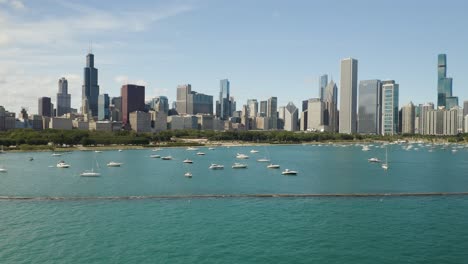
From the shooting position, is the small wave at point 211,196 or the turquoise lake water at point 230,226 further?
the small wave at point 211,196

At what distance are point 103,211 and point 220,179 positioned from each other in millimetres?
42671

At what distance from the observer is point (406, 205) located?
227 ft

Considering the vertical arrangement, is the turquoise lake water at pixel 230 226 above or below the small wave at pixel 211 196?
below

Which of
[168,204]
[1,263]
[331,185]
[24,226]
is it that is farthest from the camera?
[331,185]

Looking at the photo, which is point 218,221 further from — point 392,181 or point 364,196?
point 392,181

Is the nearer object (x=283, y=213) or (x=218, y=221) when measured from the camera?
(x=218, y=221)

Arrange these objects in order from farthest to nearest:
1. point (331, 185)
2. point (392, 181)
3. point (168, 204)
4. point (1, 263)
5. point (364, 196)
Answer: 1. point (392, 181)
2. point (331, 185)
3. point (364, 196)
4. point (168, 204)
5. point (1, 263)

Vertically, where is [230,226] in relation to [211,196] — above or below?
below

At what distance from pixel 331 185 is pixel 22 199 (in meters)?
60.4

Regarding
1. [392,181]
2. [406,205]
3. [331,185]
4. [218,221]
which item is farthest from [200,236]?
[392,181]

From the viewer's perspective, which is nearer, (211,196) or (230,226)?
(230,226)

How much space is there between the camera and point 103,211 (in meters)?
62.9

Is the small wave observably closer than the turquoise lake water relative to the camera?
No

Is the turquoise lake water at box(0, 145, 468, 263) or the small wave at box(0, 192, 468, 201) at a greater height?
the small wave at box(0, 192, 468, 201)
